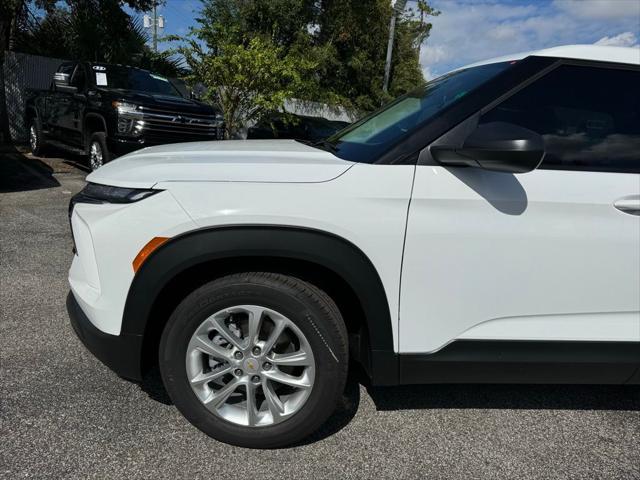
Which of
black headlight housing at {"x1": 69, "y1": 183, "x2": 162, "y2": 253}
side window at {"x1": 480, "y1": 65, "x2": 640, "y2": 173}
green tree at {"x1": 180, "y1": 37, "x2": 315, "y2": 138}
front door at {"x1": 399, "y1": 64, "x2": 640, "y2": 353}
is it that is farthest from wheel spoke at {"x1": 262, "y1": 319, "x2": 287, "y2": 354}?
green tree at {"x1": 180, "y1": 37, "x2": 315, "y2": 138}

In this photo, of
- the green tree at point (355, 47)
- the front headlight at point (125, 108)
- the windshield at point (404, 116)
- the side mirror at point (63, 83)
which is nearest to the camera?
the windshield at point (404, 116)

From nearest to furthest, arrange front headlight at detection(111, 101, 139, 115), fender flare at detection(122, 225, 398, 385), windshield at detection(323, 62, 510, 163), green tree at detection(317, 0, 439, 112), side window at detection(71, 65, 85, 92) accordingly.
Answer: fender flare at detection(122, 225, 398, 385), windshield at detection(323, 62, 510, 163), front headlight at detection(111, 101, 139, 115), side window at detection(71, 65, 85, 92), green tree at detection(317, 0, 439, 112)

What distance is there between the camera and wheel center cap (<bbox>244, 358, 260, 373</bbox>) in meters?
2.16

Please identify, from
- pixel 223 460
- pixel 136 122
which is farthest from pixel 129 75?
pixel 223 460

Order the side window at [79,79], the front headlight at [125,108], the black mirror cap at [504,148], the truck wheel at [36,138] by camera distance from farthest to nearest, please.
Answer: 1. the truck wheel at [36,138]
2. the side window at [79,79]
3. the front headlight at [125,108]
4. the black mirror cap at [504,148]

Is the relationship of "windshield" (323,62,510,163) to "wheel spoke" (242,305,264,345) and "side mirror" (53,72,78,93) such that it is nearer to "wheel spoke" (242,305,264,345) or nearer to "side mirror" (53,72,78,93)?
"wheel spoke" (242,305,264,345)

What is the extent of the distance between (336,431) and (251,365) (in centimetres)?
60

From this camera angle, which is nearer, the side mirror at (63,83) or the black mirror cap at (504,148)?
the black mirror cap at (504,148)

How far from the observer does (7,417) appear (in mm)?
2383

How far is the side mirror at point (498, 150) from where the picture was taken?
189 centimetres

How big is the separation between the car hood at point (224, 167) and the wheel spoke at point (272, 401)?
881 millimetres

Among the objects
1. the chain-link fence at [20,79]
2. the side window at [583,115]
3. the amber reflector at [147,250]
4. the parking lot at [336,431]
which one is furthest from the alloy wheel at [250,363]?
the chain-link fence at [20,79]

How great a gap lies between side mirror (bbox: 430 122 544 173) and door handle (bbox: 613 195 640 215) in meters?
0.46

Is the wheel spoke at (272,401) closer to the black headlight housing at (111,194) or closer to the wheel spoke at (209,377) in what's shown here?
the wheel spoke at (209,377)
